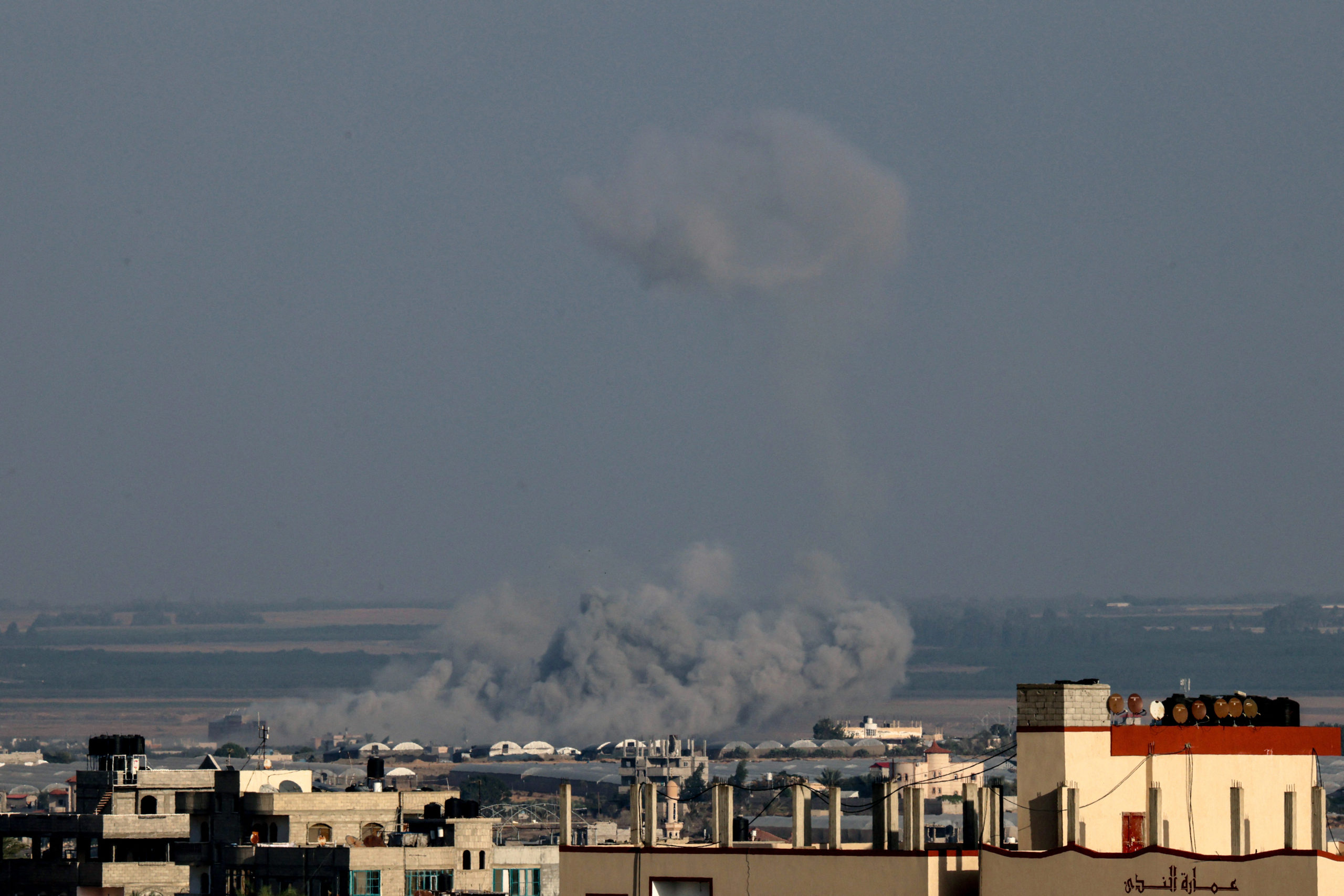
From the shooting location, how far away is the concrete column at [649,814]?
5731cm

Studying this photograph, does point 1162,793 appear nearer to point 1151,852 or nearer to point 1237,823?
point 1237,823

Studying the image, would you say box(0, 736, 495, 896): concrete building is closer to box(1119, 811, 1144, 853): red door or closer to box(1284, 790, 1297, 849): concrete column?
box(1119, 811, 1144, 853): red door

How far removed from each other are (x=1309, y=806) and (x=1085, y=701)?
7.83 metres

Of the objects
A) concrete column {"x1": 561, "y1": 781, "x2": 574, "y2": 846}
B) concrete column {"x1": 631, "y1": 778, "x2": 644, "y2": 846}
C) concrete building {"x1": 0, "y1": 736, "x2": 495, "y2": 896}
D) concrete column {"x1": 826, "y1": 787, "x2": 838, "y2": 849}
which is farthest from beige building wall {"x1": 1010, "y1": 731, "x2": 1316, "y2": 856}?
concrete building {"x1": 0, "y1": 736, "x2": 495, "y2": 896}

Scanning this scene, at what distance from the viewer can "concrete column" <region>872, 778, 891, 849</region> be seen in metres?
55.2

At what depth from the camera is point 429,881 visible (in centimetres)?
11375

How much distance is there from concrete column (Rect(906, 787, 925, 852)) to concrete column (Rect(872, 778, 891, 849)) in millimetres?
652

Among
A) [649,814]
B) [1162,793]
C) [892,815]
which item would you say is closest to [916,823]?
[892,815]

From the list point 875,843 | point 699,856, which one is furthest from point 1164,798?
point 699,856

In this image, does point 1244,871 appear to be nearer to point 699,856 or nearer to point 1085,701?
point 1085,701

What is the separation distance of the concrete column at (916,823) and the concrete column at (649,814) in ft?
21.1

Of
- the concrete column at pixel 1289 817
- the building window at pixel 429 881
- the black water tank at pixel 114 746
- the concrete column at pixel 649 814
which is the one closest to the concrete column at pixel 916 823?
the concrete column at pixel 649 814

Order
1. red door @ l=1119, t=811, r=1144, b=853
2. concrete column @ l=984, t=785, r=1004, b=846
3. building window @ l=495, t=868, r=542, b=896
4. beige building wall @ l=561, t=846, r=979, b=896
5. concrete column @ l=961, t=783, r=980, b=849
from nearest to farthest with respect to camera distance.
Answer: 1. beige building wall @ l=561, t=846, r=979, b=896
2. red door @ l=1119, t=811, r=1144, b=853
3. concrete column @ l=961, t=783, r=980, b=849
4. concrete column @ l=984, t=785, r=1004, b=846
5. building window @ l=495, t=868, r=542, b=896

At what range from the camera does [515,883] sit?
124 metres
